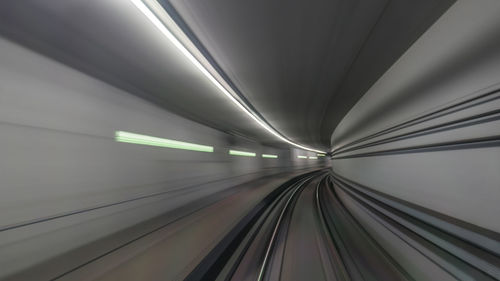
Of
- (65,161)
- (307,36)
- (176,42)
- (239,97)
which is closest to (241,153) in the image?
(239,97)

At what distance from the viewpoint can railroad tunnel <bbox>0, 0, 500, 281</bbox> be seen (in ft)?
6.53

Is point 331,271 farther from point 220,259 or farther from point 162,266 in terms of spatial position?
point 162,266

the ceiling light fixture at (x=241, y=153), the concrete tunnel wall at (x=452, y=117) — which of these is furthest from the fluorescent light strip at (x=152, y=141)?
the concrete tunnel wall at (x=452, y=117)

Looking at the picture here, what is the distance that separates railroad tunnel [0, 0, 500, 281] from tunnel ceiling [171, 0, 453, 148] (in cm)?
2

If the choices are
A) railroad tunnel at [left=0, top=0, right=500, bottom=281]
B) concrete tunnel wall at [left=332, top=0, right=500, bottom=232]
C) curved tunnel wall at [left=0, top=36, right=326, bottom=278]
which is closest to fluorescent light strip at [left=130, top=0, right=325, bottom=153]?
railroad tunnel at [left=0, top=0, right=500, bottom=281]

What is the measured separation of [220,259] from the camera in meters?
3.37

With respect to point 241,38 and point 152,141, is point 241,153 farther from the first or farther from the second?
point 241,38

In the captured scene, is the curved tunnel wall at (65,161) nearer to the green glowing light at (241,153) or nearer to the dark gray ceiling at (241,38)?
the dark gray ceiling at (241,38)

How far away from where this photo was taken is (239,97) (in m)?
5.31

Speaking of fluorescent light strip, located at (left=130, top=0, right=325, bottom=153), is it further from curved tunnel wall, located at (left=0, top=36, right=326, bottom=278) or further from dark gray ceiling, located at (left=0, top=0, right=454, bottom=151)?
curved tunnel wall, located at (left=0, top=36, right=326, bottom=278)

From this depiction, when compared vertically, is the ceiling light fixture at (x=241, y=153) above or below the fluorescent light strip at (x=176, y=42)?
below

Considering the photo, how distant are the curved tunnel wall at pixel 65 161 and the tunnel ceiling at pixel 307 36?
2.53 m

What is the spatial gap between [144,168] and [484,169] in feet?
19.5

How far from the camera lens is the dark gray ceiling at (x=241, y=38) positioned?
2.19 meters
